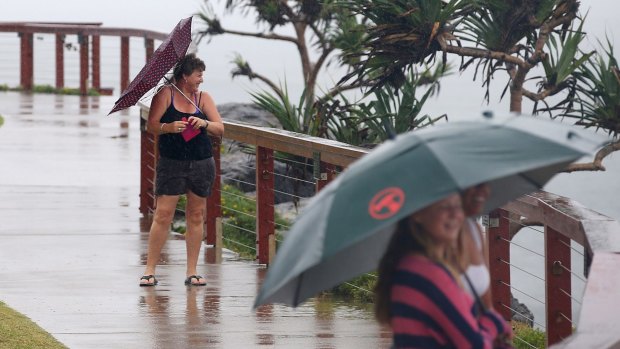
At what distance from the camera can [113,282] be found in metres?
9.13

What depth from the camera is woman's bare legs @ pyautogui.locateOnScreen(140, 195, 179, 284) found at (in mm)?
9000

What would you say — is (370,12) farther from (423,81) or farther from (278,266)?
(278,266)

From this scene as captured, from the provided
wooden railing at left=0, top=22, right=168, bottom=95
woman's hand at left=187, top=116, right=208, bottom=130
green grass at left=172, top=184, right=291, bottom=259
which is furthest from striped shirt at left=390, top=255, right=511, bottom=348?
wooden railing at left=0, top=22, right=168, bottom=95

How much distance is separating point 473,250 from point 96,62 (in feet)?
83.0

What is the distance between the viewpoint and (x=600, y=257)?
439cm

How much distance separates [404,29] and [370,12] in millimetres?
722

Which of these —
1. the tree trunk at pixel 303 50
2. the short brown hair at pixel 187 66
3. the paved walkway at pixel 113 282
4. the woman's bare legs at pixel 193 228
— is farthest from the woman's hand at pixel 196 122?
the tree trunk at pixel 303 50

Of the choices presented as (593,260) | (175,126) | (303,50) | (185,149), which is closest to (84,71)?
(303,50)

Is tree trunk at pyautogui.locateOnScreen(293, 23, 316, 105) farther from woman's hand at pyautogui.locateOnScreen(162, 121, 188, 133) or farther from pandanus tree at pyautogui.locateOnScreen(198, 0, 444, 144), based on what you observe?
woman's hand at pyautogui.locateOnScreen(162, 121, 188, 133)

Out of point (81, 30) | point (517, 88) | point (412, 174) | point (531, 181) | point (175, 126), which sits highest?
point (412, 174)

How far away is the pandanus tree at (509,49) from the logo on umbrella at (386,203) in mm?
11310

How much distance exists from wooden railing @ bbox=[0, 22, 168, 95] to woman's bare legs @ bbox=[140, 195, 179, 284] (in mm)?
19289

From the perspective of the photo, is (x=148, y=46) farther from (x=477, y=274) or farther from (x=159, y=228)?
(x=477, y=274)

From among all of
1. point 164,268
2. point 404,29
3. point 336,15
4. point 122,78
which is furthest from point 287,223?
point 122,78
